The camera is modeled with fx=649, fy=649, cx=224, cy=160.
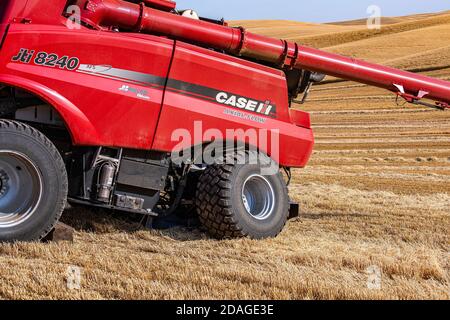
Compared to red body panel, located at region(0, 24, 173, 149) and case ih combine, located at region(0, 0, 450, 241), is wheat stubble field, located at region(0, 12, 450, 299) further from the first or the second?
red body panel, located at region(0, 24, 173, 149)

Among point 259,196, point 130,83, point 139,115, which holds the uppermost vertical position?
point 130,83

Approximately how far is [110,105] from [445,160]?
1100cm

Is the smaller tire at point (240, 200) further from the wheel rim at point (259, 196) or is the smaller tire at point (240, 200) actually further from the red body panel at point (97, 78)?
the red body panel at point (97, 78)

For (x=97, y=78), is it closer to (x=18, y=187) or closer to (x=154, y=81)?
(x=154, y=81)

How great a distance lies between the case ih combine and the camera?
16.1 ft

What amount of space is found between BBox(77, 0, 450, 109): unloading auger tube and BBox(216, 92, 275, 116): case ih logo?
475 millimetres

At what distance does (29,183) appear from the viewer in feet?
16.1

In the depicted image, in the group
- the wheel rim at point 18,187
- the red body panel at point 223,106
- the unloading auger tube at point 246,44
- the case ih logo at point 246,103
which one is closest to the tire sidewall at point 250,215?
the red body panel at point 223,106

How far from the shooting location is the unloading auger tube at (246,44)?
18.1 ft

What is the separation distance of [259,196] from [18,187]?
222 cm

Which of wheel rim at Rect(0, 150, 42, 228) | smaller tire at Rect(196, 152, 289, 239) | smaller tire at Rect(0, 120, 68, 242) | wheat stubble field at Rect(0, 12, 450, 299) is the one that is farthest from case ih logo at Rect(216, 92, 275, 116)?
wheel rim at Rect(0, 150, 42, 228)

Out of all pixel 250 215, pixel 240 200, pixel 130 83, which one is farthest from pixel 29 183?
pixel 250 215

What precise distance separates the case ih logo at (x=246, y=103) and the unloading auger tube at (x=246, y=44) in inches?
18.7

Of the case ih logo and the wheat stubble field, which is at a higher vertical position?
the case ih logo
